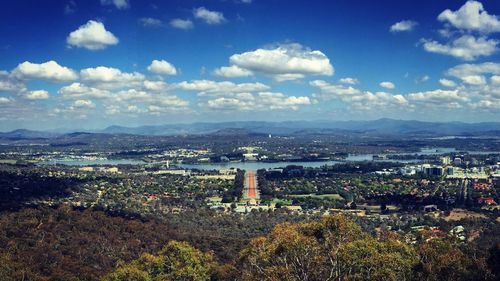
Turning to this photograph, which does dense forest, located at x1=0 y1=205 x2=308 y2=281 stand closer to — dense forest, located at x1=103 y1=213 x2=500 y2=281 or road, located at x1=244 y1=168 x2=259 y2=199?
dense forest, located at x1=103 y1=213 x2=500 y2=281

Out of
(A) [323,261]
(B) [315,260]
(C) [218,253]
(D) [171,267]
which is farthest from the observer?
(C) [218,253]

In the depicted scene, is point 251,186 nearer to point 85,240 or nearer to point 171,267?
point 85,240

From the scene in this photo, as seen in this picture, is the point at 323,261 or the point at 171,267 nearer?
the point at 323,261

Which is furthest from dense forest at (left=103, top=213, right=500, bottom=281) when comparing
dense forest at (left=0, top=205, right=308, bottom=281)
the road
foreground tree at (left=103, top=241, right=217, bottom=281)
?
the road

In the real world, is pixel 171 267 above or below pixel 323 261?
below

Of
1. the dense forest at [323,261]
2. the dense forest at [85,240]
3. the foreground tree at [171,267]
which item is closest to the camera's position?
the dense forest at [323,261]

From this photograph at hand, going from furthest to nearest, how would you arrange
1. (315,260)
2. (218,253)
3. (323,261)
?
(218,253) < (323,261) < (315,260)

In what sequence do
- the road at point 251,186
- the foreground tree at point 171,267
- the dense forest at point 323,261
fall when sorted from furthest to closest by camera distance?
the road at point 251,186 → the foreground tree at point 171,267 → the dense forest at point 323,261

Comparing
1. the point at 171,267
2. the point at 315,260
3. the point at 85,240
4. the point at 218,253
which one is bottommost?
the point at 218,253

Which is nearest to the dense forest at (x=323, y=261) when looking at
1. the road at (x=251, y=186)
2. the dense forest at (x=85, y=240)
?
the dense forest at (x=85, y=240)

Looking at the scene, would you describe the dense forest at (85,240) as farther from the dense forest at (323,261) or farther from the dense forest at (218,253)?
the dense forest at (323,261)

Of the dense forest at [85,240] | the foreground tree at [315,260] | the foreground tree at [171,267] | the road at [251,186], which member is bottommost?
the road at [251,186]

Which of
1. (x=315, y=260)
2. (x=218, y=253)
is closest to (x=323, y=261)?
(x=315, y=260)

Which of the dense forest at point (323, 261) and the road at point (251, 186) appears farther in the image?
the road at point (251, 186)
